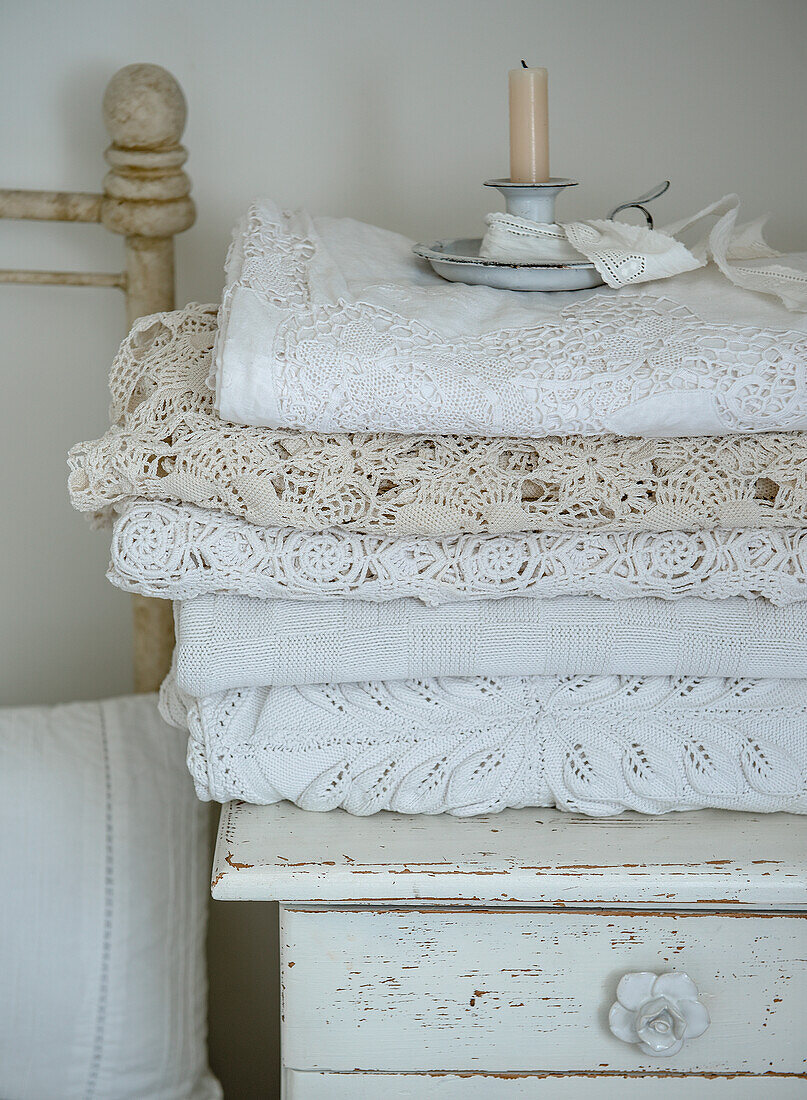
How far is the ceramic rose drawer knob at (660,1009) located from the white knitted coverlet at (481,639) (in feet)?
0.54

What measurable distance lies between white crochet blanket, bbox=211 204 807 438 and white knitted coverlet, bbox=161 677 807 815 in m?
0.15

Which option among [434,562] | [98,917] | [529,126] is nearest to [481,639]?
[434,562]

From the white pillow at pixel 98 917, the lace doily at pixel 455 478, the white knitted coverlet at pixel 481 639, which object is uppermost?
the lace doily at pixel 455 478

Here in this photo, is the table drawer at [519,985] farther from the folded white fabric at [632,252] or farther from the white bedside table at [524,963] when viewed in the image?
the folded white fabric at [632,252]

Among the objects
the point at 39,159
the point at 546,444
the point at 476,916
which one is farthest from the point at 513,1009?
the point at 39,159

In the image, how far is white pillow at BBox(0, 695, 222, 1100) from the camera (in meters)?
0.85

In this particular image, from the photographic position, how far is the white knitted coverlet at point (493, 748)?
57 centimetres

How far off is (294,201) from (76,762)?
522 mm

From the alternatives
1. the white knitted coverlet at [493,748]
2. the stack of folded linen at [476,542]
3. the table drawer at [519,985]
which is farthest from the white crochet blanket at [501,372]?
the table drawer at [519,985]

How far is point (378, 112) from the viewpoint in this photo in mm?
902

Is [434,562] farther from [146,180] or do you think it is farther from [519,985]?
[146,180]

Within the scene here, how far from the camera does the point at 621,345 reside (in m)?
0.53

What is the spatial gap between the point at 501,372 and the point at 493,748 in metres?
0.21

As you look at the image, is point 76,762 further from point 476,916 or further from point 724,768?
point 724,768
